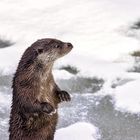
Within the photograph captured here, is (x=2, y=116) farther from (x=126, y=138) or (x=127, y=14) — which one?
(x=127, y=14)

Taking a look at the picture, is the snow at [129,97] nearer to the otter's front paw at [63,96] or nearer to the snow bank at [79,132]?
the snow bank at [79,132]

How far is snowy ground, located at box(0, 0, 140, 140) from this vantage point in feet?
14.8

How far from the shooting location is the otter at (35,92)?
3770mm

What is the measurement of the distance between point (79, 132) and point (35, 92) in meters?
0.67

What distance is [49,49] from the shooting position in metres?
3.83

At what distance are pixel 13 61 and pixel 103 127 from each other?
1.18 metres

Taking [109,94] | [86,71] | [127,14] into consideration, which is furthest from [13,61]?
[127,14]

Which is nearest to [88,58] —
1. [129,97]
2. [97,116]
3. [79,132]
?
[129,97]

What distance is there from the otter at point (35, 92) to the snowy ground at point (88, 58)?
47 centimetres

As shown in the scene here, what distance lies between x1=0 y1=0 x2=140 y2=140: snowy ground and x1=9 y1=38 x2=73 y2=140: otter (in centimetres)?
47

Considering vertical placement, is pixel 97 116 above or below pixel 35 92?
below

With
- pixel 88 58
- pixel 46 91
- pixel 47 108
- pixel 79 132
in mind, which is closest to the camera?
pixel 47 108

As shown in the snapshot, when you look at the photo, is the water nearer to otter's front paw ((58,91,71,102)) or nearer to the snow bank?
the snow bank

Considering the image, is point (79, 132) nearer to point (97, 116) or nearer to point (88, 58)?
point (97, 116)
